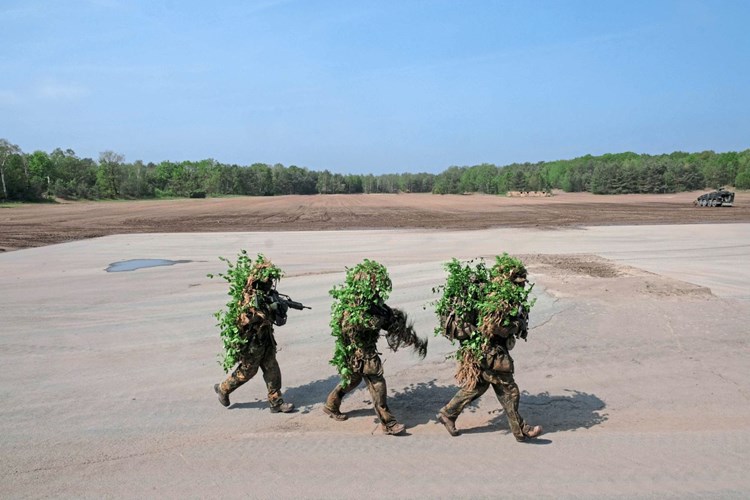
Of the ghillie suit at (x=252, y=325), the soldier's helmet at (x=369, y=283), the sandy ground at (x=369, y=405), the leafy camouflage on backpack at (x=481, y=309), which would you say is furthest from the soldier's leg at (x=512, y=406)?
the ghillie suit at (x=252, y=325)

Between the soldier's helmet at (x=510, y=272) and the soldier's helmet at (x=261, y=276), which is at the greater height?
the soldier's helmet at (x=510, y=272)

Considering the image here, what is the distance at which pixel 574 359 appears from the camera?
26.7ft

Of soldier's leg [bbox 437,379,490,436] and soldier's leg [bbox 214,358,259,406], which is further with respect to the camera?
soldier's leg [bbox 214,358,259,406]

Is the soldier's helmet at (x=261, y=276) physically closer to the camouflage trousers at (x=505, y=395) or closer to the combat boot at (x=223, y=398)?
the combat boot at (x=223, y=398)

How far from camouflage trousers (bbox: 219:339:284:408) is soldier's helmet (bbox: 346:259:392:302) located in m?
1.50

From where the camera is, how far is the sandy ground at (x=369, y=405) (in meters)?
4.77

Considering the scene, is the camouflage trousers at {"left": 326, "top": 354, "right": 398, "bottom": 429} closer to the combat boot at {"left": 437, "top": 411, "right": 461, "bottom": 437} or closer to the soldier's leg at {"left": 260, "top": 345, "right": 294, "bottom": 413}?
the combat boot at {"left": 437, "top": 411, "right": 461, "bottom": 437}

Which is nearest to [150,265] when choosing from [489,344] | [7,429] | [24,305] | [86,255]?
[86,255]

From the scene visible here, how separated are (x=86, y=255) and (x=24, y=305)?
10.1 m

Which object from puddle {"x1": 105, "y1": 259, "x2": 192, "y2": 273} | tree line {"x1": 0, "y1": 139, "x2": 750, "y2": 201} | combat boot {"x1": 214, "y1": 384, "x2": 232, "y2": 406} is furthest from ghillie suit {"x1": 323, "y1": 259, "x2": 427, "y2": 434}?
tree line {"x1": 0, "y1": 139, "x2": 750, "y2": 201}

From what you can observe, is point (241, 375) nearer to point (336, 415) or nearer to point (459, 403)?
point (336, 415)

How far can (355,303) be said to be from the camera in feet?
18.4

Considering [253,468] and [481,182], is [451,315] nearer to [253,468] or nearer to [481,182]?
[253,468]

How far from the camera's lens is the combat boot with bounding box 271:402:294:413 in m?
6.32
